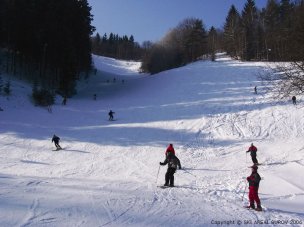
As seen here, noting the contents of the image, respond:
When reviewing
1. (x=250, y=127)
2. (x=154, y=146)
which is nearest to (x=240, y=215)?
(x=154, y=146)

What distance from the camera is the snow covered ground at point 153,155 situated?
1020 centimetres

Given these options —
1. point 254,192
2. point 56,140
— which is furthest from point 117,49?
point 254,192

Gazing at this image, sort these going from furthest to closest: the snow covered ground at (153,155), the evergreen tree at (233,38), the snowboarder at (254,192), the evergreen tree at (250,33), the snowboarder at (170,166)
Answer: the evergreen tree at (233,38) → the evergreen tree at (250,33) → the snowboarder at (170,166) → the snowboarder at (254,192) → the snow covered ground at (153,155)

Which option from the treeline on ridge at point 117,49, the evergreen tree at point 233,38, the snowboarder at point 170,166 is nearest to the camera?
the snowboarder at point 170,166

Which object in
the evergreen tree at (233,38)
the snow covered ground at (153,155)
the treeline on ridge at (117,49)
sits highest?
the treeline on ridge at (117,49)

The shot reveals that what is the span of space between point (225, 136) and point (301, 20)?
11365 mm

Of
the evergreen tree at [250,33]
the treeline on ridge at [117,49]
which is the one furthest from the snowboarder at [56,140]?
the treeline on ridge at [117,49]

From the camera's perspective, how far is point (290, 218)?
9.84 m

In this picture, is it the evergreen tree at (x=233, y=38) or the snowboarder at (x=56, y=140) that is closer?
the snowboarder at (x=56, y=140)

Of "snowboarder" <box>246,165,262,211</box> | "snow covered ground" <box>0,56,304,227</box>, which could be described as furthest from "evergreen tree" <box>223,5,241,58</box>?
"snowboarder" <box>246,165,262,211</box>

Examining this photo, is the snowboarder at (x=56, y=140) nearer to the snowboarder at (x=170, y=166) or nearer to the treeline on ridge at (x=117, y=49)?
the snowboarder at (x=170, y=166)

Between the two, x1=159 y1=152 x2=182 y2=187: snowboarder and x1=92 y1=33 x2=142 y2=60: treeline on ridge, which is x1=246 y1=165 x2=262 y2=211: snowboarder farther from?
x1=92 y1=33 x2=142 y2=60: treeline on ridge

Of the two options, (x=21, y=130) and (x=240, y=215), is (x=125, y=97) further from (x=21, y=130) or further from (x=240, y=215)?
(x=240, y=215)

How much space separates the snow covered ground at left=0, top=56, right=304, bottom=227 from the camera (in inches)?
402
